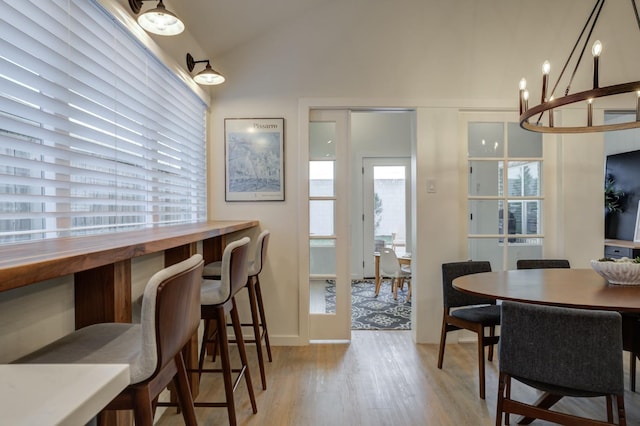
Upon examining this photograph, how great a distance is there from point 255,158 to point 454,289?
1.91 meters

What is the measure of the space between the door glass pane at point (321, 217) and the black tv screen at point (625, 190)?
376cm

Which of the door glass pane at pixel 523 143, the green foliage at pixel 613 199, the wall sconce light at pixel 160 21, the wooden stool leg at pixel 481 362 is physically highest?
the wall sconce light at pixel 160 21

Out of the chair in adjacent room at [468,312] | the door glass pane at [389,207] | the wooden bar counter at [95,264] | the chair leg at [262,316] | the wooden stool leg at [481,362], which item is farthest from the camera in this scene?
the door glass pane at [389,207]

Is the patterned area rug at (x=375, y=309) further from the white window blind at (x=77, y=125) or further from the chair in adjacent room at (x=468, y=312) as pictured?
the white window blind at (x=77, y=125)

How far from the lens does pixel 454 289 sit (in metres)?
2.49

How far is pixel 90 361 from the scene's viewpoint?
0.87 metres

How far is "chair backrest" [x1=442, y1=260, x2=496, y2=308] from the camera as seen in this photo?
2461mm

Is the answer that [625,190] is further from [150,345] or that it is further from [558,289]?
[150,345]

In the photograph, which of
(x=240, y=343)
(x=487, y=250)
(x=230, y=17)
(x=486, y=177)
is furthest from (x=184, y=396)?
(x=486, y=177)

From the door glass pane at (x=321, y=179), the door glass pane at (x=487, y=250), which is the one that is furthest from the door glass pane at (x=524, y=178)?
the door glass pane at (x=321, y=179)

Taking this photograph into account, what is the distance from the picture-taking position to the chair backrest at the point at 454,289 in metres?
2.46

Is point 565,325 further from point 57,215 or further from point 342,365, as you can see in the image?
point 57,215

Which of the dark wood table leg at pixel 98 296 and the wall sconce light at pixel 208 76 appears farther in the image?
the wall sconce light at pixel 208 76

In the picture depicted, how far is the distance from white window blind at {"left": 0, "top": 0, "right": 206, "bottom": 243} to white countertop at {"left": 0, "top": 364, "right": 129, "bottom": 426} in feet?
2.39
